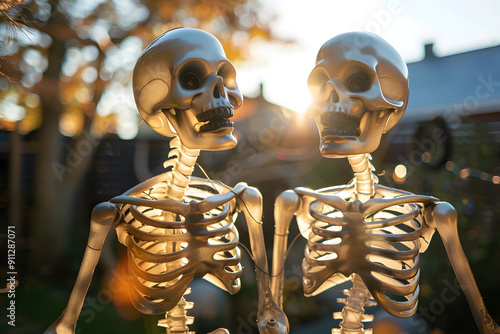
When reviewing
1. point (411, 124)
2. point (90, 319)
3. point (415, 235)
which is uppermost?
point (411, 124)

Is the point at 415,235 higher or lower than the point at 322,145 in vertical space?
lower

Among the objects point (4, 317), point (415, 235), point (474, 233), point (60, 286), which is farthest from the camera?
point (60, 286)

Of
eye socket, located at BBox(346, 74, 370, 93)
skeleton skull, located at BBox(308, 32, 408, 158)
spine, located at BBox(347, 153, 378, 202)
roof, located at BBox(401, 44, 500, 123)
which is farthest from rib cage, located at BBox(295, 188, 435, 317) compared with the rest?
roof, located at BBox(401, 44, 500, 123)

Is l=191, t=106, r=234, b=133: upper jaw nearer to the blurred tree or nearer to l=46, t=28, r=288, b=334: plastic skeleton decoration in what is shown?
l=46, t=28, r=288, b=334: plastic skeleton decoration

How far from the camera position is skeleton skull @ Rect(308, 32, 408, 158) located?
188 cm

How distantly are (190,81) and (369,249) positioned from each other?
1180mm

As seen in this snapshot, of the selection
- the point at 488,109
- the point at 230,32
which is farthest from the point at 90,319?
the point at 488,109

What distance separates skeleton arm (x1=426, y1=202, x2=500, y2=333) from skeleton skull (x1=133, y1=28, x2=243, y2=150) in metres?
1.04

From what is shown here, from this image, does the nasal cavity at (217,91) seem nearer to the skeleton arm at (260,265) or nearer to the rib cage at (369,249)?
the skeleton arm at (260,265)

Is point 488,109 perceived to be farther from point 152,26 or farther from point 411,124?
point 152,26

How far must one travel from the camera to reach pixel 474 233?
3.59 m

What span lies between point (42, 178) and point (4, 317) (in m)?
1.61

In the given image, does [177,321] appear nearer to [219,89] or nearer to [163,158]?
[219,89]

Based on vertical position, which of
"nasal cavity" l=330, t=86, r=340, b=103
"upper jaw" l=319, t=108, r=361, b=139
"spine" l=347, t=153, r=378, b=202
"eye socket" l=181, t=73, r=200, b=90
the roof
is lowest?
"spine" l=347, t=153, r=378, b=202
